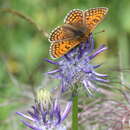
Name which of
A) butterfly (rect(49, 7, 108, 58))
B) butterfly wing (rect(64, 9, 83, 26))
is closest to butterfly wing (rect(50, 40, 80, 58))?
butterfly (rect(49, 7, 108, 58))

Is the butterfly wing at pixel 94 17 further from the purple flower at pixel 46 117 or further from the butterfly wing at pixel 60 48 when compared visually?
the purple flower at pixel 46 117

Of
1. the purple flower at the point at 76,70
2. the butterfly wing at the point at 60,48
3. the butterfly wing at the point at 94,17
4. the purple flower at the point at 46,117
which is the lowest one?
the purple flower at the point at 46,117

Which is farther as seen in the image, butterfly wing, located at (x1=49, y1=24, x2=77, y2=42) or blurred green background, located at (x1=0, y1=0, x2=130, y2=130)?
blurred green background, located at (x1=0, y1=0, x2=130, y2=130)

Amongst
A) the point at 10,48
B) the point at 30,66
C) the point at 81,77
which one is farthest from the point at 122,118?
the point at 10,48

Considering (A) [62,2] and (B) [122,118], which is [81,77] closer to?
(B) [122,118]

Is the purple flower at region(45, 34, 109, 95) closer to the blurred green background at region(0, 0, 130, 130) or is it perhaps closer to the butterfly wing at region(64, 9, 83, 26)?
the butterfly wing at region(64, 9, 83, 26)

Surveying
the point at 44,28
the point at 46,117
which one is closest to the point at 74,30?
the point at 46,117

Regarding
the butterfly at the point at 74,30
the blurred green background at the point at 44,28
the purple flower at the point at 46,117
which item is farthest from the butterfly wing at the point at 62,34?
the blurred green background at the point at 44,28
